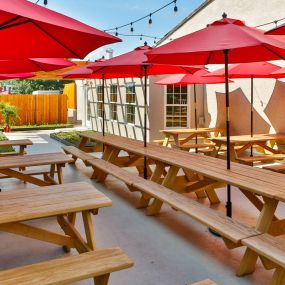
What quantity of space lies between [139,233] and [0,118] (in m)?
15.5

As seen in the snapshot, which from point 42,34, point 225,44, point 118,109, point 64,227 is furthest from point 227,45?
point 118,109

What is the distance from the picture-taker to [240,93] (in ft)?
29.6

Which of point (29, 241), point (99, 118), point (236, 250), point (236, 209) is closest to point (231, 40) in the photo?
point (236, 250)

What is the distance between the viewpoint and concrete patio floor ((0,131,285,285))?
2.80 m

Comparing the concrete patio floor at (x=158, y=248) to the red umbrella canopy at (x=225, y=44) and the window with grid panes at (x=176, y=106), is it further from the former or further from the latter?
the window with grid panes at (x=176, y=106)

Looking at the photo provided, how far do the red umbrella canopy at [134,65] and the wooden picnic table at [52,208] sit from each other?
2.41 m

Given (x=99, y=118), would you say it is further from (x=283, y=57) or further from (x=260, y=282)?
(x=260, y=282)

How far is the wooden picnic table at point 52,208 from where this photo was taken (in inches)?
98.4

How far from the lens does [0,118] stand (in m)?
17.4

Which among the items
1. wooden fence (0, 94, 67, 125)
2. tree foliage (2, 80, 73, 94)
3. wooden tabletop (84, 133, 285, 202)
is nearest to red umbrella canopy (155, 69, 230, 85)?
wooden tabletop (84, 133, 285, 202)

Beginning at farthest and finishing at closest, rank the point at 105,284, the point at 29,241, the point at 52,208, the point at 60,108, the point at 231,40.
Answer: the point at 60,108
the point at 29,241
the point at 231,40
the point at 52,208
the point at 105,284

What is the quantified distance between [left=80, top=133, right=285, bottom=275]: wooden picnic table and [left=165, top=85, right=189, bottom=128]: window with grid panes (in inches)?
190

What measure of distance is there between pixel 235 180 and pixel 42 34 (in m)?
2.06

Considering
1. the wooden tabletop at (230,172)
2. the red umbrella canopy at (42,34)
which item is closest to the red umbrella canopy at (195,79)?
the wooden tabletop at (230,172)
